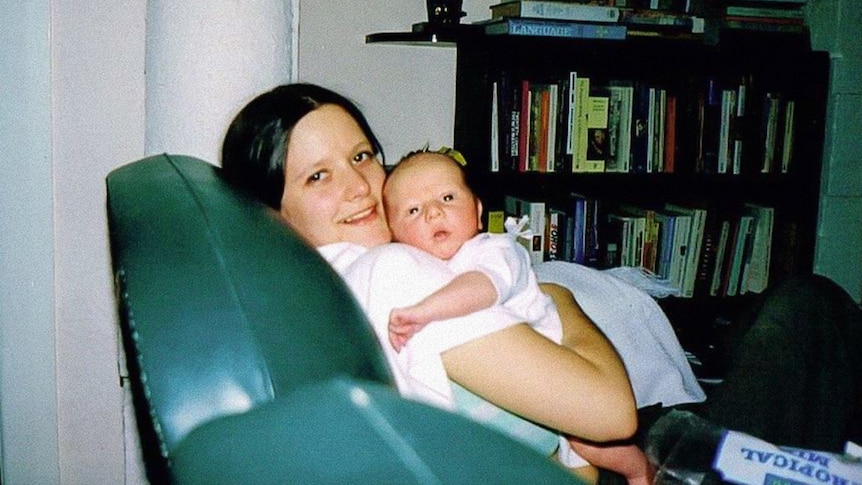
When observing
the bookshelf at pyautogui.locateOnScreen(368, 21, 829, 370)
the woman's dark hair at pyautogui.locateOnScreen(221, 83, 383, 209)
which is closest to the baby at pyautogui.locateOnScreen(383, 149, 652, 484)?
the woman's dark hair at pyautogui.locateOnScreen(221, 83, 383, 209)

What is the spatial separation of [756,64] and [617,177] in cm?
63

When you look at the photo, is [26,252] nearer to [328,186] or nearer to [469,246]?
[328,186]

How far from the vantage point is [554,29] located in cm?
239

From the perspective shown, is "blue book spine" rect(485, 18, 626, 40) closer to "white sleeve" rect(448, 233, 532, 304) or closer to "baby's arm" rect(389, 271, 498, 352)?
"white sleeve" rect(448, 233, 532, 304)

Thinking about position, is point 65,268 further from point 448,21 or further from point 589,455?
point 589,455

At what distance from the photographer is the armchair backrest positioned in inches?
20.5

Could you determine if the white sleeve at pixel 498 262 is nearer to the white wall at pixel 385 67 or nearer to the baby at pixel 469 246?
the baby at pixel 469 246

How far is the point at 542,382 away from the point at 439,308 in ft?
0.49

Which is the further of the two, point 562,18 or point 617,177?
point 617,177

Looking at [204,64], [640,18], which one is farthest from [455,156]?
[640,18]

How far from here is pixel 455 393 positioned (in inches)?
39.2

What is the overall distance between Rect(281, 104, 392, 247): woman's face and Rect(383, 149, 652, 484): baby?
0.17 feet

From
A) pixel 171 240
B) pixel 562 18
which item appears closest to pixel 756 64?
pixel 562 18

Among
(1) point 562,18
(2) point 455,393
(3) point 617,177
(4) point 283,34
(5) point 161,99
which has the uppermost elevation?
(1) point 562,18
